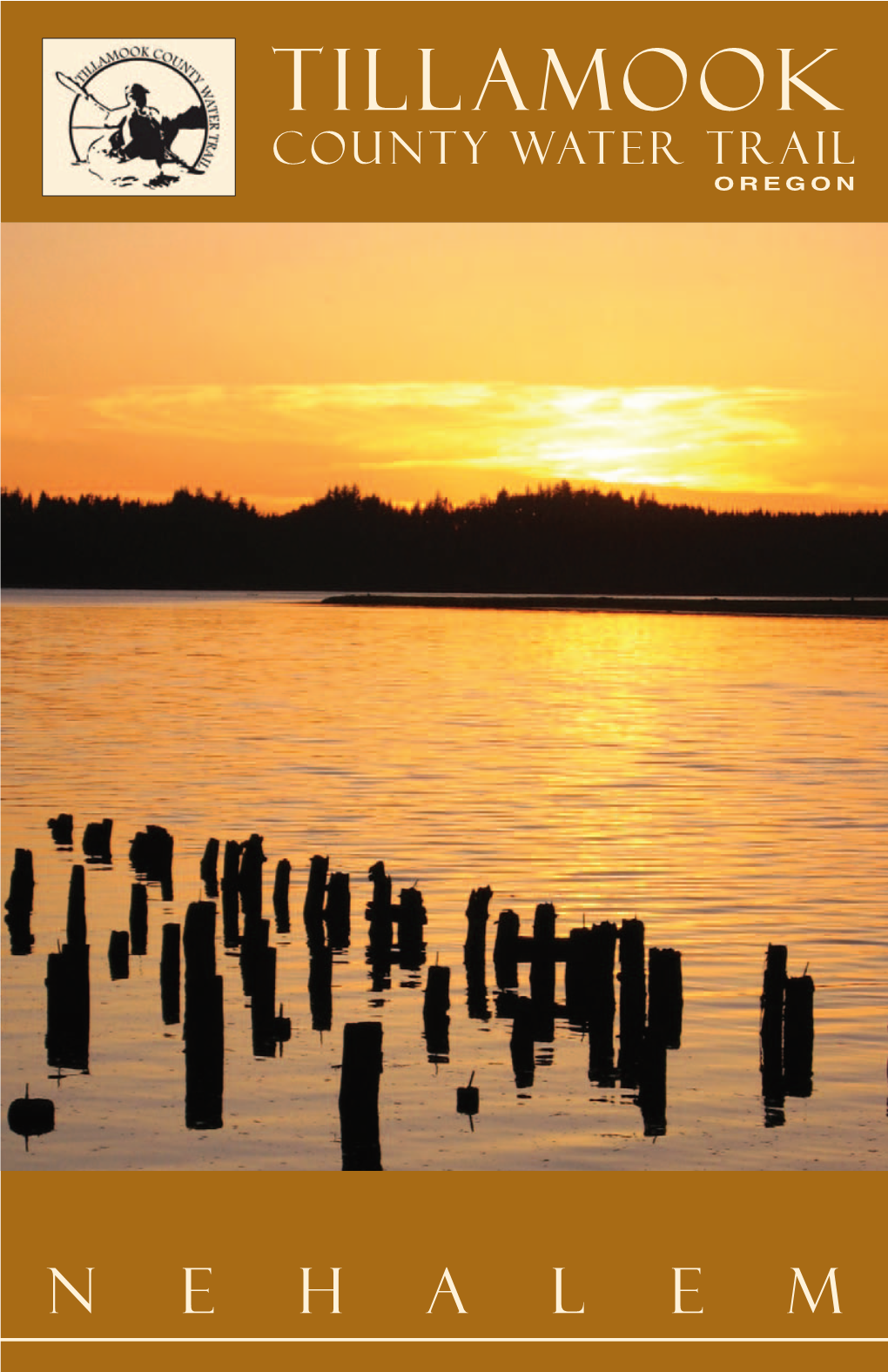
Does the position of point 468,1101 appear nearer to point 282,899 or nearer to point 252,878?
point 252,878

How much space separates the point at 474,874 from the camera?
93.5ft

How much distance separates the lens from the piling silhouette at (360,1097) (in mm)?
13734

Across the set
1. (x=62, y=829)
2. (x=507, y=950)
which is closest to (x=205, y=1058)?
(x=507, y=950)

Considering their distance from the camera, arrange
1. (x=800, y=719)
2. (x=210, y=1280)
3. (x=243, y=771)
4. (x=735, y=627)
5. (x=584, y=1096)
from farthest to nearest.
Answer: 1. (x=735, y=627)
2. (x=800, y=719)
3. (x=243, y=771)
4. (x=584, y=1096)
5. (x=210, y=1280)

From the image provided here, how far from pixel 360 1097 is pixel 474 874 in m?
14.3

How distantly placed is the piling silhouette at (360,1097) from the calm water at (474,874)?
1.66 feet

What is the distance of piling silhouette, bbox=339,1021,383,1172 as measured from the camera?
1373cm

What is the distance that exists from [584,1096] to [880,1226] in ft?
13.5

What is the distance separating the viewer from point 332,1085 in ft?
55.1

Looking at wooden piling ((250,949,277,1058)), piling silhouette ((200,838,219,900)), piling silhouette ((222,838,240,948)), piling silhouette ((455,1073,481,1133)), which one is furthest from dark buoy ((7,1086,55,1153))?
piling silhouette ((200,838,219,900))

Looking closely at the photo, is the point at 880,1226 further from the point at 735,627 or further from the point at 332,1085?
the point at 735,627

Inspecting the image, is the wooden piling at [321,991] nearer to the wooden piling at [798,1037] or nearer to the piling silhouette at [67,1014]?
the piling silhouette at [67,1014]

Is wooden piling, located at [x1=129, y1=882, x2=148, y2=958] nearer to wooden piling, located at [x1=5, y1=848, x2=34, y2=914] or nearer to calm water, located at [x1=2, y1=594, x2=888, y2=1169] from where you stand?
calm water, located at [x1=2, y1=594, x2=888, y2=1169]

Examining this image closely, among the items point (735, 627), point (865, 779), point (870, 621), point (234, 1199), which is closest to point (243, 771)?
point (865, 779)
